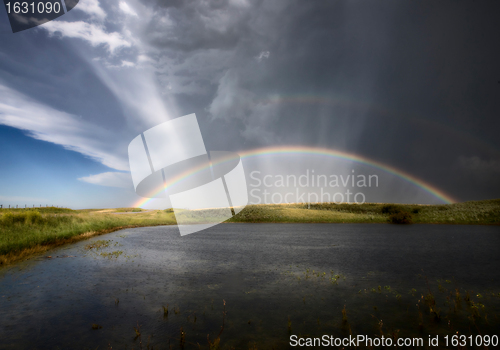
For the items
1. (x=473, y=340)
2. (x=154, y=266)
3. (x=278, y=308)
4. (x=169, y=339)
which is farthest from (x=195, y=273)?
(x=473, y=340)

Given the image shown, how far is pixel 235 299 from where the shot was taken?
10.4 meters

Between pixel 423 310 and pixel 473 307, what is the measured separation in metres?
1.64

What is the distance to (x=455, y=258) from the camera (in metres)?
18.3

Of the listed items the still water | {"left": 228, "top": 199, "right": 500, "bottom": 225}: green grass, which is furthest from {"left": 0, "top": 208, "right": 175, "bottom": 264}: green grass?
{"left": 228, "top": 199, "right": 500, "bottom": 225}: green grass

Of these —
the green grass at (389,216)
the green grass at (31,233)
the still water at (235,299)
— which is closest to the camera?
the still water at (235,299)

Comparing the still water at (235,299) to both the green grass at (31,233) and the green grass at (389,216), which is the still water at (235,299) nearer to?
the green grass at (31,233)

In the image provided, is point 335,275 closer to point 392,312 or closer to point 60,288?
point 392,312

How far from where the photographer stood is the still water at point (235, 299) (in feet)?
24.4

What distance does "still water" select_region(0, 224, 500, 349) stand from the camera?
293 inches

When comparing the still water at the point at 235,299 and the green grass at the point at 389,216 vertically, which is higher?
the green grass at the point at 389,216

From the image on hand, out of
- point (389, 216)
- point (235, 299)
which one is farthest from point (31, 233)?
point (389, 216)

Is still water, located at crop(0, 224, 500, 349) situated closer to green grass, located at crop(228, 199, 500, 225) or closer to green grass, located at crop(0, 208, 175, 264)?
green grass, located at crop(0, 208, 175, 264)

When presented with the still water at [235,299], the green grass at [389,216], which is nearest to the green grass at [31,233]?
the still water at [235,299]

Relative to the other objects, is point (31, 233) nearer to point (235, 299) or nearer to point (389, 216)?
point (235, 299)
